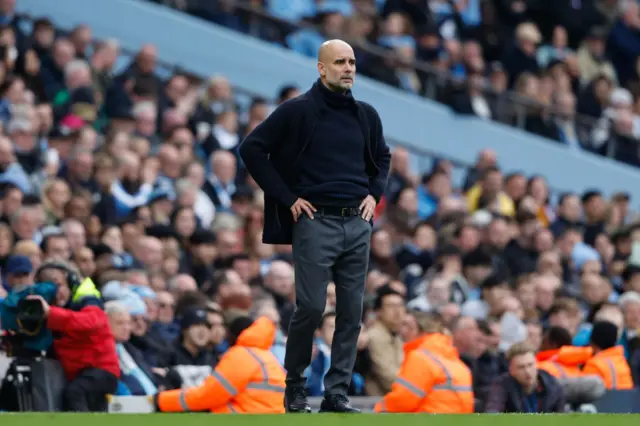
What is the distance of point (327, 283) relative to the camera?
901 centimetres

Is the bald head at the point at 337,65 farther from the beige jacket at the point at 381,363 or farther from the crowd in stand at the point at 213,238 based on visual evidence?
the beige jacket at the point at 381,363

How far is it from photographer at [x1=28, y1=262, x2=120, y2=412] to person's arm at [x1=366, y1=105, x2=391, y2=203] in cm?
238

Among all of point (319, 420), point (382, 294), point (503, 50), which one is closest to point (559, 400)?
point (382, 294)

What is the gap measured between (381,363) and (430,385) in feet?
5.98

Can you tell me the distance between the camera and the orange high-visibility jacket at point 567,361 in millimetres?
12883

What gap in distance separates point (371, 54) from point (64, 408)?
33.7ft

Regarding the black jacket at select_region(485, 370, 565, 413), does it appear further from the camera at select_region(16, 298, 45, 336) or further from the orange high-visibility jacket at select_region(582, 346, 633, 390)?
the camera at select_region(16, 298, 45, 336)

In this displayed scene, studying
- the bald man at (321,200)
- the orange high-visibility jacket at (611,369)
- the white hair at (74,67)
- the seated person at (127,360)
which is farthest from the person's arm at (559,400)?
the white hair at (74,67)

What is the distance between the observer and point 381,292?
13672 mm

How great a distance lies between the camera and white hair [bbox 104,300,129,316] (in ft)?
38.3

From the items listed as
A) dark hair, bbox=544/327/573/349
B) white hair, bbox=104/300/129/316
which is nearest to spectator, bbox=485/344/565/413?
dark hair, bbox=544/327/573/349

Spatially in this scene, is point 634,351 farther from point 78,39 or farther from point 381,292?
point 78,39

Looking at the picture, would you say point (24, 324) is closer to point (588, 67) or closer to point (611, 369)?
point (611, 369)

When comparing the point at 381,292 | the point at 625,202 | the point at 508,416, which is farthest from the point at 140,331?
the point at 625,202
